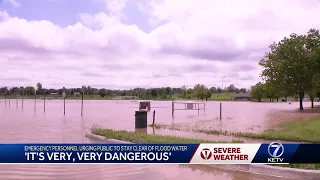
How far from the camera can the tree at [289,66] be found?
44.8m

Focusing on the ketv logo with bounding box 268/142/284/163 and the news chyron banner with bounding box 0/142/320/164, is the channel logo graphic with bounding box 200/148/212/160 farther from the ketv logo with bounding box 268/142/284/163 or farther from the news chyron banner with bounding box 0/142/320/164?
the ketv logo with bounding box 268/142/284/163

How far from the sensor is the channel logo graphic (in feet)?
24.3

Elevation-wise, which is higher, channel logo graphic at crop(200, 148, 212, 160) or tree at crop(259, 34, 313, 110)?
tree at crop(259, 34, 313, 110)

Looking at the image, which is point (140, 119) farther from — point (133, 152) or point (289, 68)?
point (289, 68)

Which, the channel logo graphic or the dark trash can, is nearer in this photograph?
the channel logo graphic

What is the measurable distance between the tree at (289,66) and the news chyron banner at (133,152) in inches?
1560

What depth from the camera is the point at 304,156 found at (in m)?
7.18

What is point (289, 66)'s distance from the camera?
45.6 m

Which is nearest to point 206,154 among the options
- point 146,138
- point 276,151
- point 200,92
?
point 276,151

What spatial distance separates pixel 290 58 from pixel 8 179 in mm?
44994

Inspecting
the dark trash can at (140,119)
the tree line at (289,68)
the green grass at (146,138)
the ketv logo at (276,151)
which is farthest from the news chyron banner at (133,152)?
the tree line at (289,68)

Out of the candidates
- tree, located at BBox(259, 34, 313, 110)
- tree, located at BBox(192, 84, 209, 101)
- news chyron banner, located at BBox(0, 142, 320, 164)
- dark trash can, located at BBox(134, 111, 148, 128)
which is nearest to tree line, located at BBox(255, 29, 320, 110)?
tree, located at BBox(259, 34, 313, 110)

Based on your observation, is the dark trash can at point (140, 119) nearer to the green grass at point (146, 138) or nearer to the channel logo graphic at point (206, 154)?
the green grass at point (146, 138)

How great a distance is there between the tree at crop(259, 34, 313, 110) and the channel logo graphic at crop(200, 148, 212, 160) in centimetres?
4009
